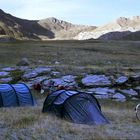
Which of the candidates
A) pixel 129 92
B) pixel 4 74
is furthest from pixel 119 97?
pixel 4 74

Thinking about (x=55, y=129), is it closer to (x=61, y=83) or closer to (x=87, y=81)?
(x=61, y=83)

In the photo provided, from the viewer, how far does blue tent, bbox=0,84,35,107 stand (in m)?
29.5

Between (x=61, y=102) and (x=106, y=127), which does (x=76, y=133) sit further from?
(x=61, y=102)

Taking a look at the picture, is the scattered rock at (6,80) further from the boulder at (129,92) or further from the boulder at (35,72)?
the boulder at (129,92)

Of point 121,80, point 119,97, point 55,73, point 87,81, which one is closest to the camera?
point 119,97

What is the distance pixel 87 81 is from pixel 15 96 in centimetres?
1029

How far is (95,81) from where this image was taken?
127 ft

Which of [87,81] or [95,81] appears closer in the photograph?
[95,81]

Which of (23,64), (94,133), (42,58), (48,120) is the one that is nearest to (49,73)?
(23,64)

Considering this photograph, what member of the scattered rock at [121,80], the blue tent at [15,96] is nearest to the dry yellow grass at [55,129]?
the blue tent at [15,96]

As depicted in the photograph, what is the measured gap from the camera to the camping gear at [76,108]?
79.5 ft

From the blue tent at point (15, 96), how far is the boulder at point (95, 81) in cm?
834

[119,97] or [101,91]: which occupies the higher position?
[101,91]

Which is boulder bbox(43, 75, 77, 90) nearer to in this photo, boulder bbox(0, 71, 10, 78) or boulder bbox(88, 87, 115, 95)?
boulder bbox(88, 87, 115, 95)
